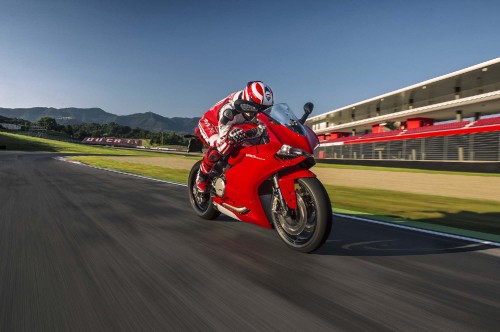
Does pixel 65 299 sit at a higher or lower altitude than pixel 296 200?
lower

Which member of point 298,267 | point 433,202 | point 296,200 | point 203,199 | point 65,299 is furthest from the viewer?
point 433,202

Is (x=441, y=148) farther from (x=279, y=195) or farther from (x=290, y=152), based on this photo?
(x=290, y=152)

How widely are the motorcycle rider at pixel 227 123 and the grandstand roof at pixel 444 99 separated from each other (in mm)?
33209

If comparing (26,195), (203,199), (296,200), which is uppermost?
(296,200)

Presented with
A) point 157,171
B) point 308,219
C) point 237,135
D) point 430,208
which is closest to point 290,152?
point 308,219

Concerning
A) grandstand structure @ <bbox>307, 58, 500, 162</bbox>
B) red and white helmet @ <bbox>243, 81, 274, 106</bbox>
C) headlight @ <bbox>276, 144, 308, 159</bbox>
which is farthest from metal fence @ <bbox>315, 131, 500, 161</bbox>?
headlight @ <bbox>276, 144, 308, 159</bbox>

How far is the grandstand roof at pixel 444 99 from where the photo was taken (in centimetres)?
3091

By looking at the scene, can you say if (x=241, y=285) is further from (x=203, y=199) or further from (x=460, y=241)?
(x=460, y=241)

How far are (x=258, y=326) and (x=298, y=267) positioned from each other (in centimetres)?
106

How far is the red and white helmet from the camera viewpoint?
378 centimetres

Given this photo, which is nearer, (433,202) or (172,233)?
(172,233)

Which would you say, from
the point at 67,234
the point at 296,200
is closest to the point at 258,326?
the point at 296,200

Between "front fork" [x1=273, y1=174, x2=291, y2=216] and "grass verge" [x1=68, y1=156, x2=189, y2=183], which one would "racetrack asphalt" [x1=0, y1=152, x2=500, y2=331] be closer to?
"front fork" [x1=273, y1=174, x2=291, y2=216]

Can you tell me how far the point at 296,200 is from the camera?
3184 millimetres
